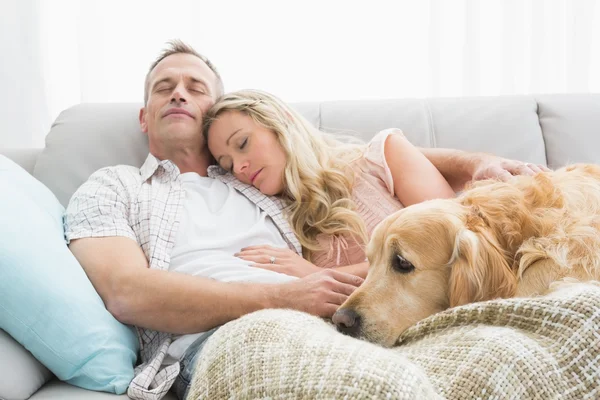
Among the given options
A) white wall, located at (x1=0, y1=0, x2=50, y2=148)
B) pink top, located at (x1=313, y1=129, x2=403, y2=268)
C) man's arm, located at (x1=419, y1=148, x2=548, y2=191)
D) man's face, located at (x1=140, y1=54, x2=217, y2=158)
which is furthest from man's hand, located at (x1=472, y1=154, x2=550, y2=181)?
white wall, located at (x1=0, y1=0, x2=50, y2=148)

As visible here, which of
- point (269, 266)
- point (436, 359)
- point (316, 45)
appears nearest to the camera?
point (436, 359)

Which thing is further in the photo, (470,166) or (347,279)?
(470,166)

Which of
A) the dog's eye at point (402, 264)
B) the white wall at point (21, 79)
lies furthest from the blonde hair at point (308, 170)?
the white wall at point (21, 79)

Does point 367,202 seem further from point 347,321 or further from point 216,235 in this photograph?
point 347,321

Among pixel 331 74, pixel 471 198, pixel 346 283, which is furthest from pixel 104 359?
pixel 331 74

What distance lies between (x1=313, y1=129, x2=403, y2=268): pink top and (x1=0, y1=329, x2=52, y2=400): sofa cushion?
88cm

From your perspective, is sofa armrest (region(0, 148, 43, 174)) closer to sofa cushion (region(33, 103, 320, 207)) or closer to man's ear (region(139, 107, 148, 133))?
sofa cushion (region(33, 103, 320, 207))

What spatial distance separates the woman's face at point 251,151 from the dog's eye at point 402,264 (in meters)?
0.74

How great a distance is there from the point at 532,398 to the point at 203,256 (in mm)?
1038

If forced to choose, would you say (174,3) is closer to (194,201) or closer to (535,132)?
(194,201)

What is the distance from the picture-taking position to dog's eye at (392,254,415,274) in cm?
132

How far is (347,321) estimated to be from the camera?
1302 mm

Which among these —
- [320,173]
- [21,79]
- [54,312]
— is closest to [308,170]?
[320,173]

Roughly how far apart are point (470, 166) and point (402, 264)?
72 centimetres
